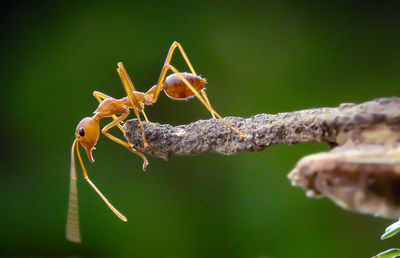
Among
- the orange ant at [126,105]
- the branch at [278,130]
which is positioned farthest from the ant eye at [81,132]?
the branch at [278,130]

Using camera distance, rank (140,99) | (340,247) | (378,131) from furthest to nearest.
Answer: (340,247)
(140,99)
(378,131)

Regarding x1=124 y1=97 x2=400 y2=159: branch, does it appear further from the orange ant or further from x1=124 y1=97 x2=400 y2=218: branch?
the orange ant

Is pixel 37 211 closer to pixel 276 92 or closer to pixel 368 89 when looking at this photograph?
pixel 276 92

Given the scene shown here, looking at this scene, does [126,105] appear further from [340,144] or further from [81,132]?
[340,144]

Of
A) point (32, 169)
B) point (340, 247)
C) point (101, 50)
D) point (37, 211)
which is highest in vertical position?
point (101, 50)

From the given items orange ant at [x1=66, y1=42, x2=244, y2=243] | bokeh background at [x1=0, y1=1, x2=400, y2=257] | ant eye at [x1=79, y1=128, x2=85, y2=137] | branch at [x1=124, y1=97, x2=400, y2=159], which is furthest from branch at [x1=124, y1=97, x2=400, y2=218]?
bokeh background at [x1=0, y1=1, x2=400, y2=257]

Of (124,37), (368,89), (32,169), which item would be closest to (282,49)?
(368,89)

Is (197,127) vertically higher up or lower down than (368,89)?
lower down
